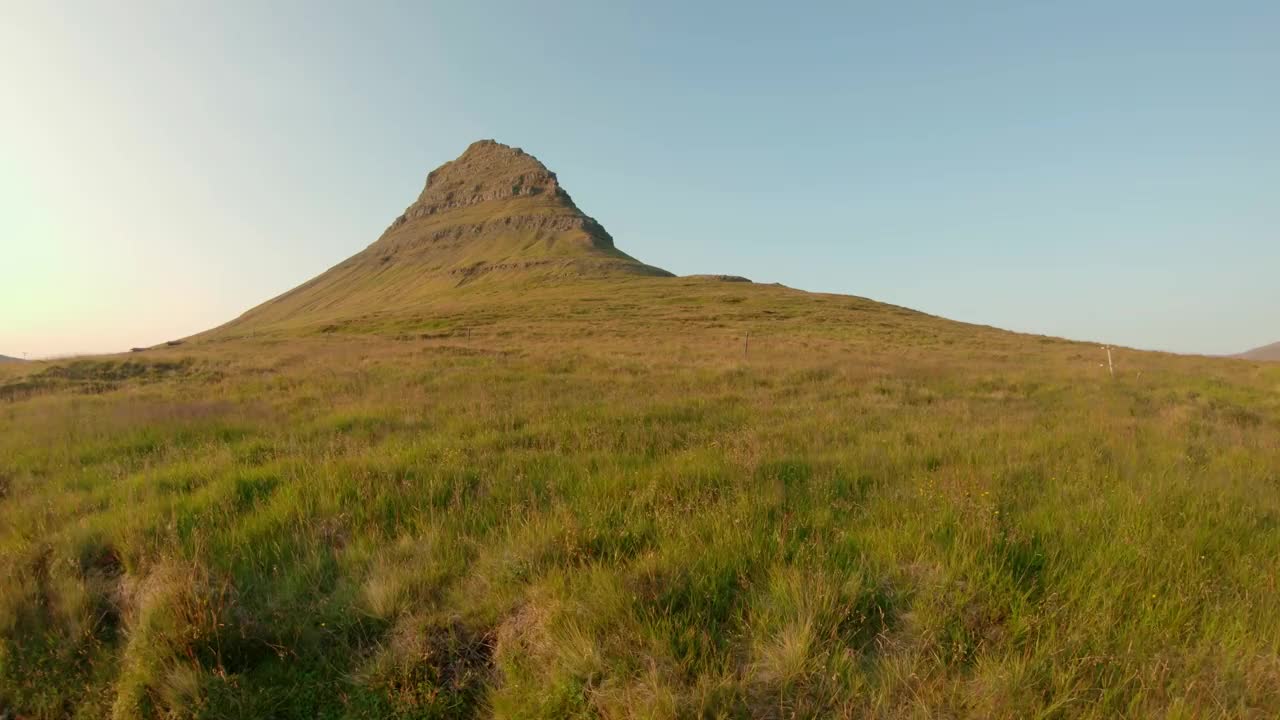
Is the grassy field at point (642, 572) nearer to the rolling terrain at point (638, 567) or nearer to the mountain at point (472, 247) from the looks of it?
the rolling terrain at point (638, 567)

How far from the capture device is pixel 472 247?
436 feet

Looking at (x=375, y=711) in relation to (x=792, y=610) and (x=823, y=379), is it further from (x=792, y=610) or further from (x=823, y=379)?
(x=823, y=379)

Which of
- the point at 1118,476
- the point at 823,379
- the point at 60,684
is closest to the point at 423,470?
the point at 60,684

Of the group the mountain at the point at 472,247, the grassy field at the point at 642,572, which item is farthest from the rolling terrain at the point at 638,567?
the mountain at the point at 472,247

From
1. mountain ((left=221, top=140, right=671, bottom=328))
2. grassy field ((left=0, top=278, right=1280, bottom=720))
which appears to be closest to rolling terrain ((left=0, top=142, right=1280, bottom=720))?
grassy field ((left=0, top=278, right=1280, bottom=720))

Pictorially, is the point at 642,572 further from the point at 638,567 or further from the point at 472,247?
the point at 472,247

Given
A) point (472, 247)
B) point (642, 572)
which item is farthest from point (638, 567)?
point (472, 247)

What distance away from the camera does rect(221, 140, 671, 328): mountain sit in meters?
104

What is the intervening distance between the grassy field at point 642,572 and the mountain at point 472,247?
84196mm

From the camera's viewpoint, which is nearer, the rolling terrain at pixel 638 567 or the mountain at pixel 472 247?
the rolling terrain at pixel 638 567

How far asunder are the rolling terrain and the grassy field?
0.02m

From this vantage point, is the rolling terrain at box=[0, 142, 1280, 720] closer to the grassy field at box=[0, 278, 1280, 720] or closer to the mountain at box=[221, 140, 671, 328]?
the grassy field at box=[0, 278, 1280, 720]

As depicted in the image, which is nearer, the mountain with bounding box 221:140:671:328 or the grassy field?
the grassy field

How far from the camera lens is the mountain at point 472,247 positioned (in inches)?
4080
